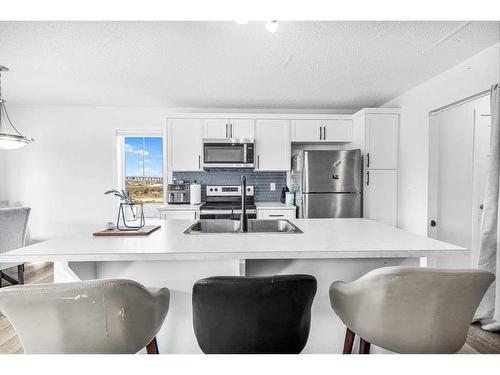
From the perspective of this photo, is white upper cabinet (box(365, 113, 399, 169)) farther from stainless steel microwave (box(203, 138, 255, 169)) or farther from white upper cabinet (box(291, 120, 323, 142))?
stainless steel microwave (box(203, 138, 255, 169))

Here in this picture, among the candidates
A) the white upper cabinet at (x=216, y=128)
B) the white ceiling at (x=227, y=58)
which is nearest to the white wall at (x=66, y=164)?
the white ceiling at (x=227, y=58)

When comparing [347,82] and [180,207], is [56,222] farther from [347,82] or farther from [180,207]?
[347,82]

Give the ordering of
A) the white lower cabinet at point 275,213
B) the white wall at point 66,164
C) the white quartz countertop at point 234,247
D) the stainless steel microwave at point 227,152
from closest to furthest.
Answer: the white quartz countertop at point 234,247 → the white lower cabinet at point 275,213 → the stainless steel microwave at point 227,152 → the white wall at point 66,164

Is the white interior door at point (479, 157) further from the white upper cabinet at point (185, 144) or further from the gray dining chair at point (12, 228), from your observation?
the gray dining chair at point (12, 228)

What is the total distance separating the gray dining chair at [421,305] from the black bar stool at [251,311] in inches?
10.2

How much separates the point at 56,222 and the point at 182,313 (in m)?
3.52

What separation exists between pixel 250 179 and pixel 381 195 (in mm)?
1764

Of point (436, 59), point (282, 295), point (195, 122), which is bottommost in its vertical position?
point (282, 295)

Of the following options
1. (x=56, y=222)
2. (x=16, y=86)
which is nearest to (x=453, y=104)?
(x=16, y=86)

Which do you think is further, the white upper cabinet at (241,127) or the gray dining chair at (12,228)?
the white upper cabinet at (241,127)

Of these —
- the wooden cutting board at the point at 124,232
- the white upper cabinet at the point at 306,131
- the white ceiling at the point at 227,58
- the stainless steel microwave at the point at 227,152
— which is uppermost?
the white ceiling at the point at 227,58

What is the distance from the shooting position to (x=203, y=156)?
366 centimetres

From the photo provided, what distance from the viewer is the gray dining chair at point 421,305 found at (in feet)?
3.06

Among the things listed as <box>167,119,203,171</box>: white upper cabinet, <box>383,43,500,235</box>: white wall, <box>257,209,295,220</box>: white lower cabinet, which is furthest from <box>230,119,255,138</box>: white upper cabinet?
<box>383,43,500,235</box>: white wall
